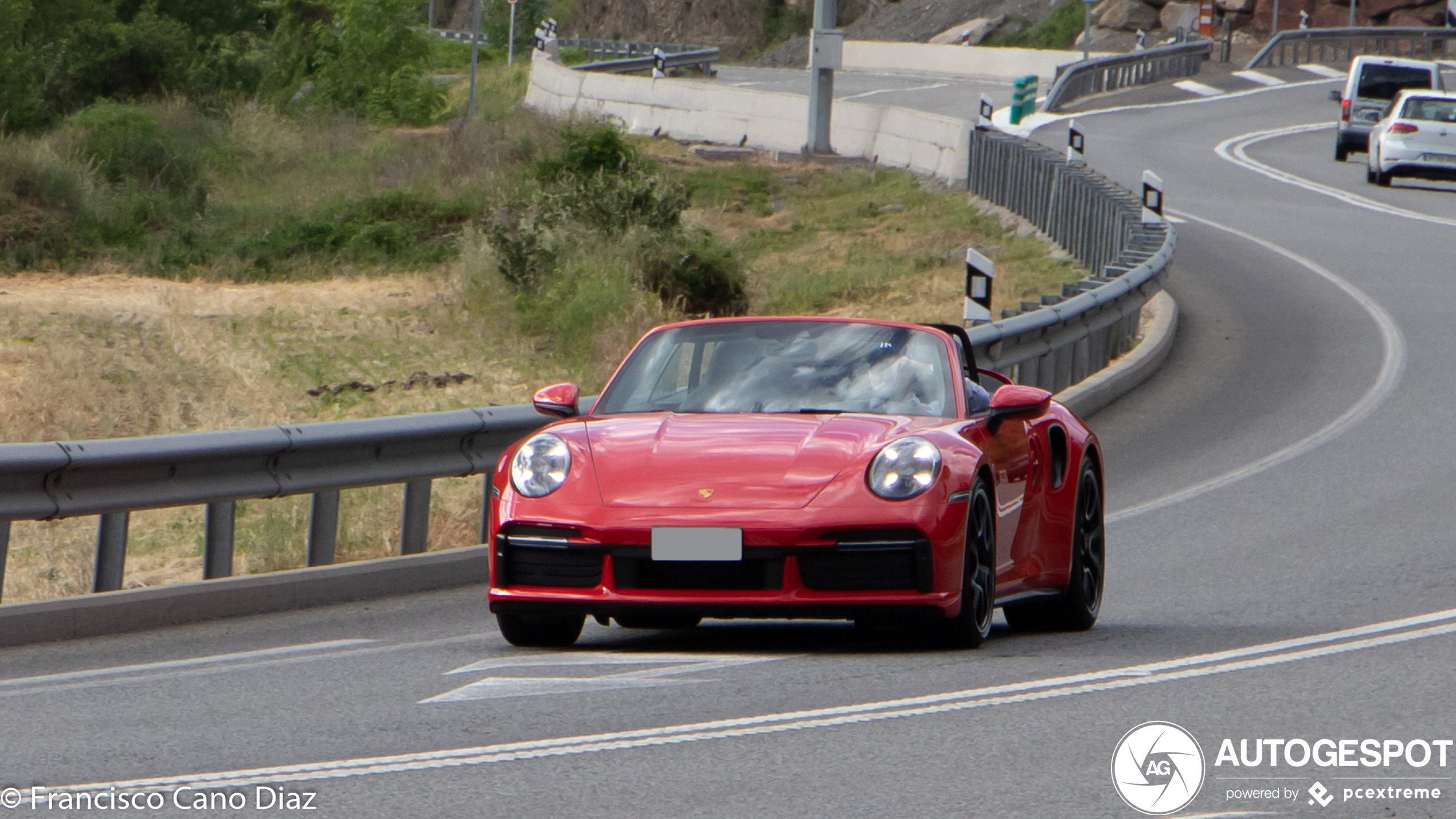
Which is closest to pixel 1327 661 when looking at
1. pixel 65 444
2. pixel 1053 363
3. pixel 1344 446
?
pixel 65 444

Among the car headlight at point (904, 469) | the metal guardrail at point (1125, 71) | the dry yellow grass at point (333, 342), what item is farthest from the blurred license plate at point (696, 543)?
the metal guardrail at point (1125, 71)

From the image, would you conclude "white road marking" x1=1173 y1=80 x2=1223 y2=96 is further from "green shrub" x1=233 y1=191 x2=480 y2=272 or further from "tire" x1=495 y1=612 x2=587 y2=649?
"tire" x1=495 y1=612 x2=587 y2=649

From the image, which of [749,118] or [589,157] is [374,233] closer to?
[589,157]

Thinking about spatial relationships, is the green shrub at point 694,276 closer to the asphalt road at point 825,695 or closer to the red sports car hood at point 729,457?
the asphalt road at point 825,695

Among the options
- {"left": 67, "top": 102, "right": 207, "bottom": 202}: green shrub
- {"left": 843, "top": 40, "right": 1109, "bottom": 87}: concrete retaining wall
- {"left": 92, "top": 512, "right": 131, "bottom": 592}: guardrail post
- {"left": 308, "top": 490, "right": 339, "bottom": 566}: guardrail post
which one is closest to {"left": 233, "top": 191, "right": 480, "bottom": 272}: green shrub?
{"left": 67, "top": 102, "right": 207, "bottom": 202}: green shrub

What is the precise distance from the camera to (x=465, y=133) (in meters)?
49.1

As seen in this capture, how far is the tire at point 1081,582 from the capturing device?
336 inches

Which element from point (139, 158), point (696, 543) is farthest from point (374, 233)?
point (696, 543)

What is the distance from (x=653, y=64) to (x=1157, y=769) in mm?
63361

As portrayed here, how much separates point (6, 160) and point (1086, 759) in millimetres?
34604

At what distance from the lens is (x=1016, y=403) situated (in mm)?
7793

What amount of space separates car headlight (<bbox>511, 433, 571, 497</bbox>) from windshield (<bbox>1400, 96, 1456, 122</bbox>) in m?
31.3

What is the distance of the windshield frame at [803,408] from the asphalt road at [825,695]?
89 cm

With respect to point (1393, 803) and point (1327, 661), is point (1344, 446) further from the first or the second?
point (1393, 803)
